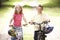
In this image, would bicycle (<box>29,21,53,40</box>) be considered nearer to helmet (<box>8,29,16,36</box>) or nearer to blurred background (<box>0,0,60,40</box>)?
blurred background (<box>0,0,60,40</box>)

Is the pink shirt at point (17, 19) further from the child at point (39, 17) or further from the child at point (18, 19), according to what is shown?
the child at point (39, 17)

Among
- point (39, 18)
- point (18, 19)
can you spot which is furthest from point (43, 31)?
point (18, 19)

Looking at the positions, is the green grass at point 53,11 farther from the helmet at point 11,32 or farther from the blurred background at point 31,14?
the helmet at point 11,32

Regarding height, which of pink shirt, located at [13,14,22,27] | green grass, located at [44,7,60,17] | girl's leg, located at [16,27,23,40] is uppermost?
green grass, located at [44,7,60,17]

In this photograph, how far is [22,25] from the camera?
135 cm

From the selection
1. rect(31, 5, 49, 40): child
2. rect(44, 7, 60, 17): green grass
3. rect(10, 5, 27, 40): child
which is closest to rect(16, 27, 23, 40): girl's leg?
rect(10, 5, 27, 40): child

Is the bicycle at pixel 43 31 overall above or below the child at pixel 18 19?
below

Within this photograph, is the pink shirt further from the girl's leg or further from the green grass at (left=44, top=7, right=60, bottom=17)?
the green grass at (left=44, top=7, right=60, bottom=17)

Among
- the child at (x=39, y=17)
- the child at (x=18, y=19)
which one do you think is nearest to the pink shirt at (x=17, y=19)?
the child at (x=18, y=19)

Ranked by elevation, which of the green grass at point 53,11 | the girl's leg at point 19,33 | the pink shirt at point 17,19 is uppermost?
the green grass at point 53,11

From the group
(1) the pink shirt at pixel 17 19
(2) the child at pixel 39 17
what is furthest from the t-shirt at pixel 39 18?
(1) the pink shirt at pixel 17 19

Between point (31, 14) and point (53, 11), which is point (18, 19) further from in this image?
point (53, 11)

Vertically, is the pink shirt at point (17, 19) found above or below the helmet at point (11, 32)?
above

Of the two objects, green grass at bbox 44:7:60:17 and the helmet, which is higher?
green grass at bbox 44:7:60:17
